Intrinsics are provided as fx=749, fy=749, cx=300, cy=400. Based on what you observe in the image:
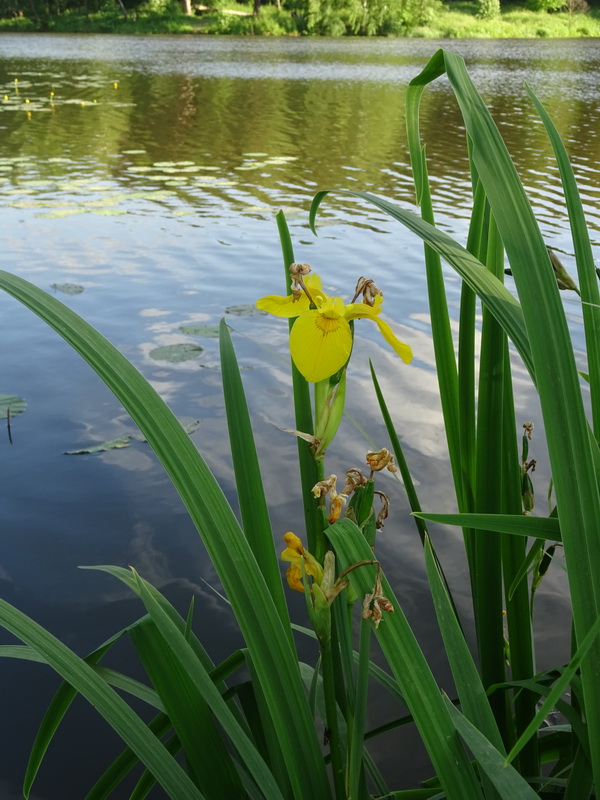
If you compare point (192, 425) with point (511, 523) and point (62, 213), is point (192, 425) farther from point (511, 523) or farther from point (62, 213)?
point (62, 213)

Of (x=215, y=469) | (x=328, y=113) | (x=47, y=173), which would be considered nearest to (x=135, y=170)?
(x=47, y=173)

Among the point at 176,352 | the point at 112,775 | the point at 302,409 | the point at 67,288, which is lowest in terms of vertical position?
the point at 176,352

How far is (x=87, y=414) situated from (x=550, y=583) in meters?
1.74

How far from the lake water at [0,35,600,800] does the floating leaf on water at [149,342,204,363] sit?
35 millimetres

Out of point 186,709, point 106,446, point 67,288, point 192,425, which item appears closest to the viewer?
A: point 186,709

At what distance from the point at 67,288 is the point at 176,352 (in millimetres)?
1102

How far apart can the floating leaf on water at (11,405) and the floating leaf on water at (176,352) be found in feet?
2.25

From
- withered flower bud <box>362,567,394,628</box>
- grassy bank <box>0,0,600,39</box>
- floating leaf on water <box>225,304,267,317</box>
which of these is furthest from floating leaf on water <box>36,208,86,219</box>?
grassy bank <box>0,0,600,39</box>

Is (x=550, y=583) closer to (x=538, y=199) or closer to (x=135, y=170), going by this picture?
(x=538, y=199)

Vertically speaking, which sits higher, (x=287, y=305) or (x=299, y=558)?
(x=287, y=305)

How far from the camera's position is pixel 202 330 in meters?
3.59

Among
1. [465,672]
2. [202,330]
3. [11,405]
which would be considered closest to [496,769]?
[465,672]

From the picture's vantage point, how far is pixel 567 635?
1.83m

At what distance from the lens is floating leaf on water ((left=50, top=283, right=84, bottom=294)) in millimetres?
4027
